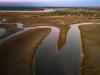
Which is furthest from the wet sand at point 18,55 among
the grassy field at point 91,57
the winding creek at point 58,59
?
the grassy field at point 91,57

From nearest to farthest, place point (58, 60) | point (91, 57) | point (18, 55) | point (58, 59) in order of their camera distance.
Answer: point (58, 60)
point (58, 59)
point (91, 57)
point (18, 55)

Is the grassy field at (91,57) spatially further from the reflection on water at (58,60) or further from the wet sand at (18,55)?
the wet sand at (18,55)

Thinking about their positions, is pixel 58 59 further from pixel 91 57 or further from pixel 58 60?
pixel 91 57

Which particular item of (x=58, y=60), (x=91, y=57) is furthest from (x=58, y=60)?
(x=91, y=57)

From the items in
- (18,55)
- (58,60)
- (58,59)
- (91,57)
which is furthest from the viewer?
(18,55)

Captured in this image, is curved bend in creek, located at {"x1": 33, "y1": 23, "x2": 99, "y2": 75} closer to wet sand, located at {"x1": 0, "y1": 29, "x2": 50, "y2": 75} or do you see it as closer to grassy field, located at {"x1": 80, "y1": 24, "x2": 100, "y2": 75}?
grassy field, located at {"x1": 80, "y1": 24, "x2": 100, "y2": 75}

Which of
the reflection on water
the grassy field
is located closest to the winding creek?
the reflection on water

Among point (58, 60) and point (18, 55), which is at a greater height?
point (58, 60)

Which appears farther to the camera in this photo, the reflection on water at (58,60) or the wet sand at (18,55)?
the wet sand at (18,55)

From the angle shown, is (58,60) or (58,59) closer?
(58,60)
